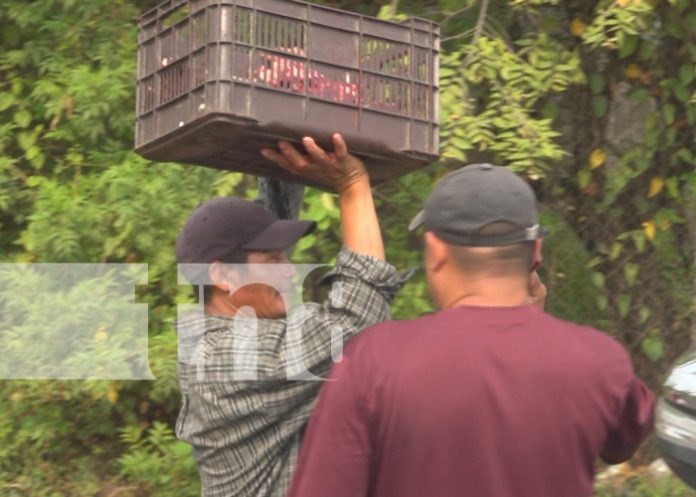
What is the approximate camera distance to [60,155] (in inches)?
281

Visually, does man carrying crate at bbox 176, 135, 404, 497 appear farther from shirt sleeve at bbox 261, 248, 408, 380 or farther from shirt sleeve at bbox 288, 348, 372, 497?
shirt sleeve at bbox 288, 348, 372, 497

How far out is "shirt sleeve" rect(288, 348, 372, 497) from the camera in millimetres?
2693

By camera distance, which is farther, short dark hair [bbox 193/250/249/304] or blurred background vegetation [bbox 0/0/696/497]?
blurred background vegetation [bbox 0/0/696/497]

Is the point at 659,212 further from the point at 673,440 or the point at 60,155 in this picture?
the point at 60,155

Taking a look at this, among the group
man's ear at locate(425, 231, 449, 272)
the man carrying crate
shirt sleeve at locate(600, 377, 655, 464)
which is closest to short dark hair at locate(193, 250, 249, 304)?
the man carrying crate

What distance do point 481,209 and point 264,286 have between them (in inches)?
34.0

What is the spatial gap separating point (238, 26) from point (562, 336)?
101cm

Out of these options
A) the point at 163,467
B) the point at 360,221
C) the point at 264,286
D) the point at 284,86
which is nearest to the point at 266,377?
the point at 264,286

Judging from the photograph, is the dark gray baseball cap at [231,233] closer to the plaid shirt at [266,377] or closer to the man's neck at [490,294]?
the plaid shirt at [266,377]

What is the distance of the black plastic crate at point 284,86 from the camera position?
3184 millimetres

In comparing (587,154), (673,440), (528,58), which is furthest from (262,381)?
(587,154)

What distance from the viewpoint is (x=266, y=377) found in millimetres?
3279

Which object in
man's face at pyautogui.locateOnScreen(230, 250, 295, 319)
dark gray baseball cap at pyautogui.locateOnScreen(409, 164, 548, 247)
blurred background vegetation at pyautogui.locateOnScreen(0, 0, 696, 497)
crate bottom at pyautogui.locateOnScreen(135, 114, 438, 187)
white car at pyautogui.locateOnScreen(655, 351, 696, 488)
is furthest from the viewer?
blurred background vegetation at pyautogui.locateOnScreen(0, 0, 696, 497)

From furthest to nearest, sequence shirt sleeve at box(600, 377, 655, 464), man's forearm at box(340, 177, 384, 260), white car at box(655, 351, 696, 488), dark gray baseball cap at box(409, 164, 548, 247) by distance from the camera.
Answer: white car at box(655, 351, 696, 488) < man's forearm at box(340, 177, 384, 260) < shirt sleeve at box(600, 377, 655, 464) < dark gray baseball cap at box(409, 164, 548, 247)
